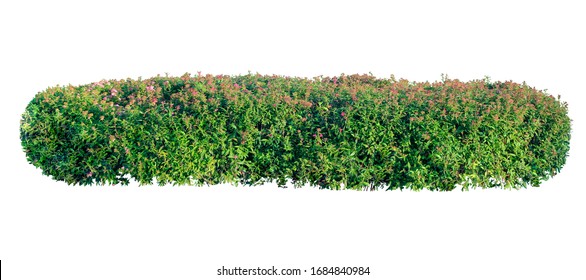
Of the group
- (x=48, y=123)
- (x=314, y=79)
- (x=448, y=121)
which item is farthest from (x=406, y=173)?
(x=48, y=123)

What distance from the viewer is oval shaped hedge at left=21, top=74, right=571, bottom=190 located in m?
10.8

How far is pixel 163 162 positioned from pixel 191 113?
0.77 meters

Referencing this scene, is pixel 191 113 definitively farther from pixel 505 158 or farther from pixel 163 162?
pixel 505 158

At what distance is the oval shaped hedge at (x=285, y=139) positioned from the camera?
10789mm

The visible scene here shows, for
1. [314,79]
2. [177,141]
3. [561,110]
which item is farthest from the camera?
[314,79]

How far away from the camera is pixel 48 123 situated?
36.1ft

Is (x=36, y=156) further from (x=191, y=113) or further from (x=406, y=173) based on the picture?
(x=406, y=173)

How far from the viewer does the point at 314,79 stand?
1270cm

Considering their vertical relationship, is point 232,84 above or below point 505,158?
above

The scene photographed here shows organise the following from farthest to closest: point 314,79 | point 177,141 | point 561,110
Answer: point 314,79 → point 561,110 → point 177,141

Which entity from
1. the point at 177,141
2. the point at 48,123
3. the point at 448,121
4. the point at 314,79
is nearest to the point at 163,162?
the point at 177,141

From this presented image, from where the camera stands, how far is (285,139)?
424 inches

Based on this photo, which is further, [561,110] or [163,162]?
[561,110]

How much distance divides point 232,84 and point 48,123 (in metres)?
2.67
